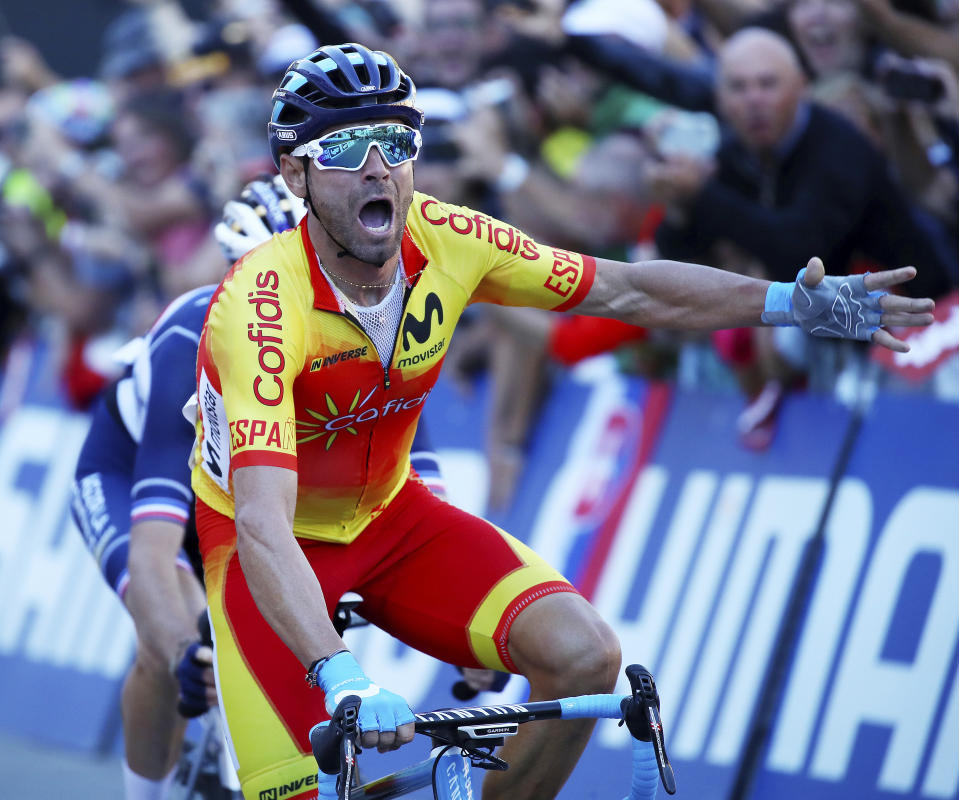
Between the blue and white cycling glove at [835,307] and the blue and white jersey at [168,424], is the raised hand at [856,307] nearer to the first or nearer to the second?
the blue and white cycling glove at [835,307]

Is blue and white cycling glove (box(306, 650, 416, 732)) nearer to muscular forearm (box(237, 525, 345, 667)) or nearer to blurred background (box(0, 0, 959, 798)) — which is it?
muscular forearm (box(237, 525, 345, 667))

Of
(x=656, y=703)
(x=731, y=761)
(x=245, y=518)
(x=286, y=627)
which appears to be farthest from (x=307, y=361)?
(x=731, y=761)

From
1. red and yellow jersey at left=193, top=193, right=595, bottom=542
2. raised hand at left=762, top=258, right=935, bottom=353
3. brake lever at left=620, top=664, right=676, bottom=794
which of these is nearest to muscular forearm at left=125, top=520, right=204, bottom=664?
red and yellow jersey at left=193, top=193, right=595, bottom=542

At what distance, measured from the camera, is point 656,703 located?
3.68 metres

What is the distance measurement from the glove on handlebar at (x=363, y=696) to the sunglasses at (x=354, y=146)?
1.32 m

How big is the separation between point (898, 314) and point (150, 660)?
8.99 feet

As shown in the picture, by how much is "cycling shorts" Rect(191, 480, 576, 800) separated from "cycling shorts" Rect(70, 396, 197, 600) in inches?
44.7

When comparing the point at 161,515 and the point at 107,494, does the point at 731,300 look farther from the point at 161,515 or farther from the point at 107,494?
the point at 107,494

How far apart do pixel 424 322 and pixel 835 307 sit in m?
1.16

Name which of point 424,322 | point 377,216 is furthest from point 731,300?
point 377,216

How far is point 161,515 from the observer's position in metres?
5.21

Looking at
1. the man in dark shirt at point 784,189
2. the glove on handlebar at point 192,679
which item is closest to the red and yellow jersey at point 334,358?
the glove on handlebar at point 192,679

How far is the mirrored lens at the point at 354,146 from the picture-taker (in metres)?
4.00

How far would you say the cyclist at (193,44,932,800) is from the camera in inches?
153
